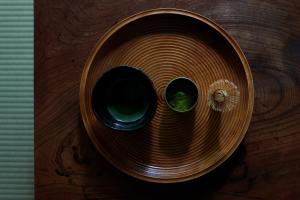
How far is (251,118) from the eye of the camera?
99cm

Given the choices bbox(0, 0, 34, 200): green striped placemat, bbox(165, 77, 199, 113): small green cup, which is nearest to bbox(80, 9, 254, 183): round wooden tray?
bbox(165, 77, 199, 113): small green cup

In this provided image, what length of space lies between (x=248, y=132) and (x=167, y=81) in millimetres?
233

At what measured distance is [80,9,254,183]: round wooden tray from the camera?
0.97 metres

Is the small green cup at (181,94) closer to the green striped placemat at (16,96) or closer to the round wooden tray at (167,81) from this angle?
the round wooden tray at (167,81)

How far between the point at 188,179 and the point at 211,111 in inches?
6.7

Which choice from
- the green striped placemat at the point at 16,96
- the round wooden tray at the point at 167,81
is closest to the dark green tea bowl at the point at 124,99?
the round wooden tray at the point at 167,81

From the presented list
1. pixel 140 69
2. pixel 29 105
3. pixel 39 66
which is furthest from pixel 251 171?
Result: pixel 29 105

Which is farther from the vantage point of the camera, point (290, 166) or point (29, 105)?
point (29, 105)

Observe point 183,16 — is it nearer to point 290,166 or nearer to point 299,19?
point 299,19

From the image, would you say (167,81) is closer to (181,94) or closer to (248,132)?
(181,94)

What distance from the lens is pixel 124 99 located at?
0.97 meters

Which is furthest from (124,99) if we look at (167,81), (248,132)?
(248,132)

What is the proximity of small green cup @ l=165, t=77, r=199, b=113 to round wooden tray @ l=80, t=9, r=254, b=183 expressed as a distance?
0.07 ft

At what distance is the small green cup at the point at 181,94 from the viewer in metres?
0.95
